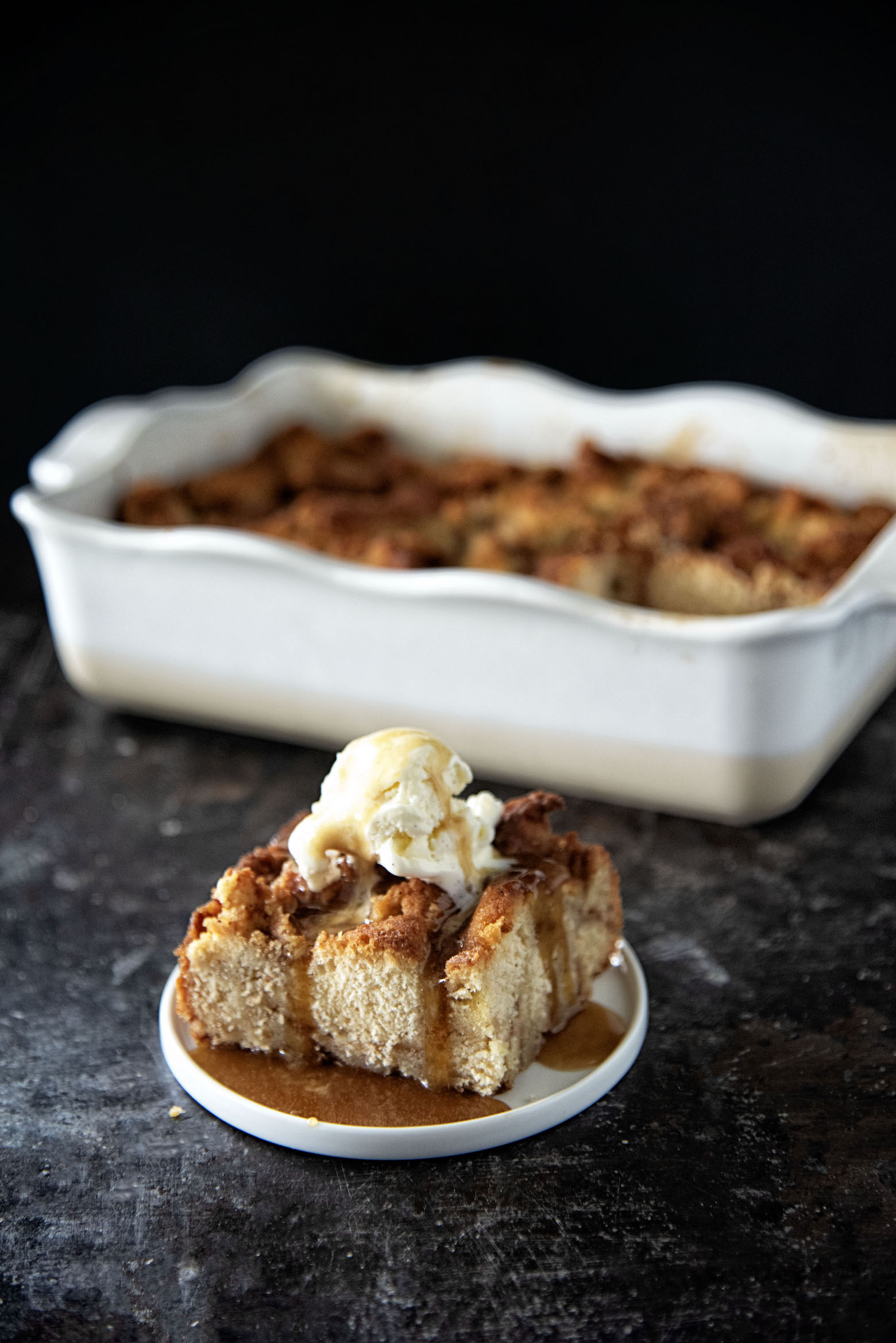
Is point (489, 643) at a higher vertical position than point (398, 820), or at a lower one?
lower

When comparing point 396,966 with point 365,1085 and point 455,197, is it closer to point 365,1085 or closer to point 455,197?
point 365,1085

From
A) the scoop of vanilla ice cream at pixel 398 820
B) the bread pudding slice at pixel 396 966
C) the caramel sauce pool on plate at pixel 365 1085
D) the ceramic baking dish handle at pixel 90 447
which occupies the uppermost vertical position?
the scoop of vanilla ice cream at pixel 398 820

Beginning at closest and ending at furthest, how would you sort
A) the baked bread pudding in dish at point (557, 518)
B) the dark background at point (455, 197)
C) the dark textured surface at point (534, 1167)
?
the dark textured surface at point (534, 1167), the baked bread pudding in dish at point (557, 518), the dark background at point (455, 197)

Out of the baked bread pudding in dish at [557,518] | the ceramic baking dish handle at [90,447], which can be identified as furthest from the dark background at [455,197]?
the baked bread pudding in dish at [557,518]

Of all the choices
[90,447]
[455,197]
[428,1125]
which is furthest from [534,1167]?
[455,197]

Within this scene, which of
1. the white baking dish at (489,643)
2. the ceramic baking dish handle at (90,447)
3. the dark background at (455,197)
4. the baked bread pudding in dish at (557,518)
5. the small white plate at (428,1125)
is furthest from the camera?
the dark background at (455,197)

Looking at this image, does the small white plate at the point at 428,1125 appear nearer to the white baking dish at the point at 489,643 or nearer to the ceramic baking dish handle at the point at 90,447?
the white baking dish at the point at 489,643

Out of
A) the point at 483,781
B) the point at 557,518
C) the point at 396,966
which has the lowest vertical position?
the point at 483,781

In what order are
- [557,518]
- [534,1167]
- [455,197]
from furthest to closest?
[455,197] → [557,518] → [534,1167]
